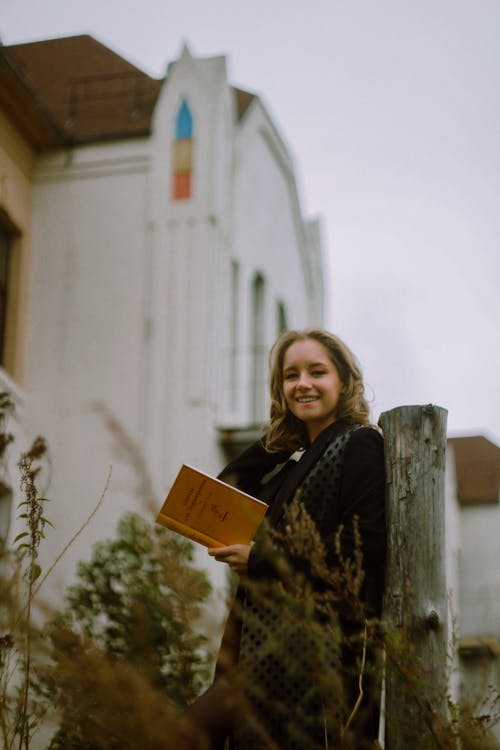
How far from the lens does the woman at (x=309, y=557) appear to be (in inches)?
103

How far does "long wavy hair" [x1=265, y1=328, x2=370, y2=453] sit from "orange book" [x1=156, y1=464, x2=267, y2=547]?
518 millimetres

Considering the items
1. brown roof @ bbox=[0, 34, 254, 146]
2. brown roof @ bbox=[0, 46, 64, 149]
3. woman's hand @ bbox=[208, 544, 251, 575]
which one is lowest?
woman's hand @ bbox=[208, 544, 251, 575]

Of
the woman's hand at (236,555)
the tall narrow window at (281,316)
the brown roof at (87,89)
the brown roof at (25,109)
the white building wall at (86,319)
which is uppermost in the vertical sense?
the brown roof at (87,89)

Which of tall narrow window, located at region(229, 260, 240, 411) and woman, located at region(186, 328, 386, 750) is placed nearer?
woman, located at region(186, 328, 386, 750)

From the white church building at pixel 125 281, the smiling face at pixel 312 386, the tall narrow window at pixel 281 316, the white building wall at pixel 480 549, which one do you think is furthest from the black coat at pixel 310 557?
the white building wall at pixel 480 549

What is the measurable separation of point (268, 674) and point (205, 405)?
353 inches

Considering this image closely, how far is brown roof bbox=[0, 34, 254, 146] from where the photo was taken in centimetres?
1310

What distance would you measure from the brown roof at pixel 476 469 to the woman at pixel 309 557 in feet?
68.4

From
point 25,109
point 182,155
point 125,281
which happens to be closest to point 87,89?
point 25,109

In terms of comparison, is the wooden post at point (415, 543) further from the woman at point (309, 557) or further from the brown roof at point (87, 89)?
the brown roof at point (87, 89)

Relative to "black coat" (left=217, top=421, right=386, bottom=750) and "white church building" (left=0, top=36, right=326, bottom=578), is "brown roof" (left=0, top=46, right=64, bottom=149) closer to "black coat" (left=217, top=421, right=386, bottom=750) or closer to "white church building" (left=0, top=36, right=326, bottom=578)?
"white church building" (left=0, top=36, right=326, bottom=578)

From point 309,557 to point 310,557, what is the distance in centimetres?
5

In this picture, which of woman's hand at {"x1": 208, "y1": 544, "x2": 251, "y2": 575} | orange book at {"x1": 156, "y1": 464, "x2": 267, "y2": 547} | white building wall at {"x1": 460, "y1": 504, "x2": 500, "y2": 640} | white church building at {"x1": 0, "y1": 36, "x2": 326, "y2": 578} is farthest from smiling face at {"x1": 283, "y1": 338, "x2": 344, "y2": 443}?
white building wall at {"x1": 460, "y1": 504, "x2": 500, "y2": 640}

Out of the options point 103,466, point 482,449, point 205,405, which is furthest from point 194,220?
point 482,449
